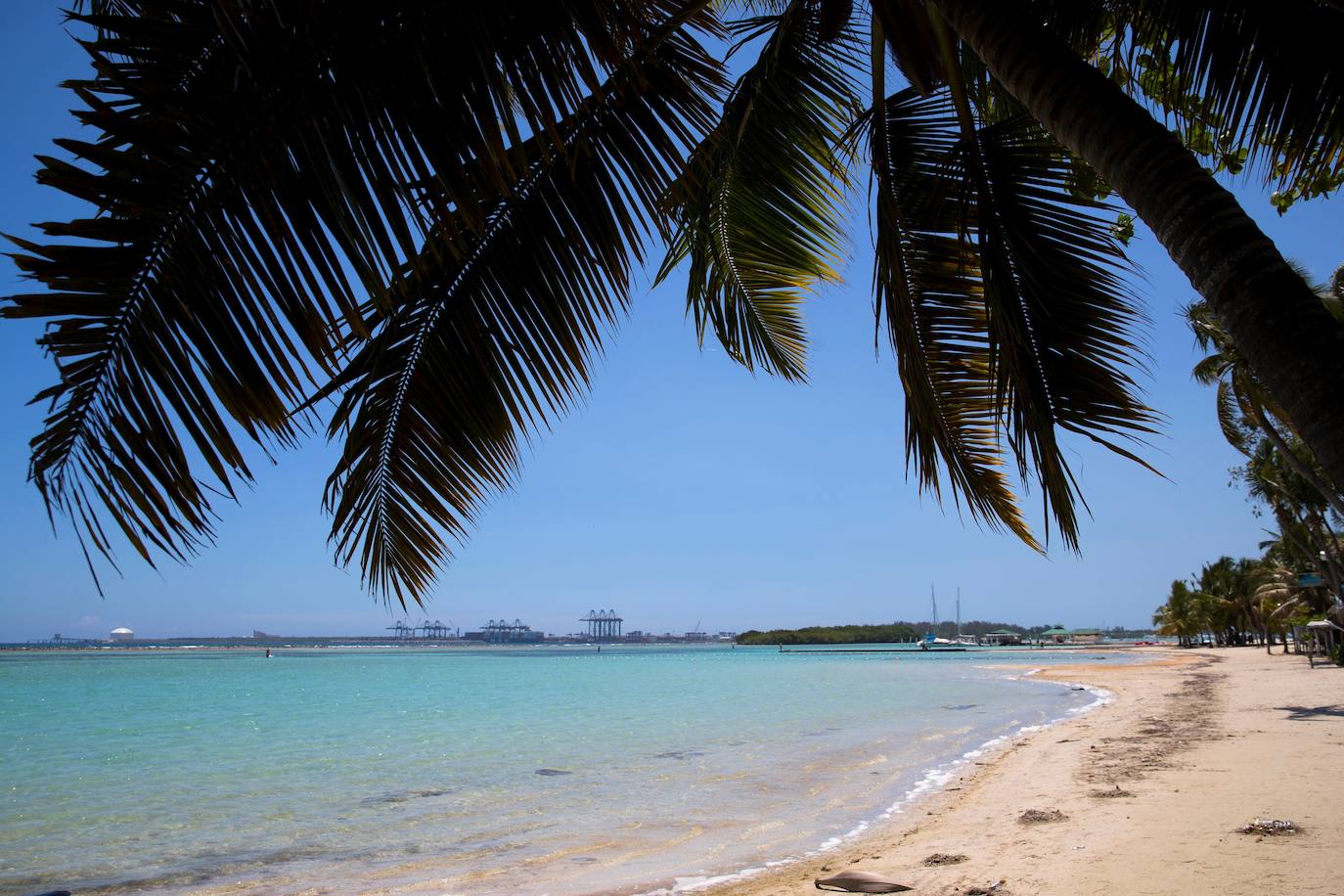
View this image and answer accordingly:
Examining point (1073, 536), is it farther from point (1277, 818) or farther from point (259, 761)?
point (259, 761)

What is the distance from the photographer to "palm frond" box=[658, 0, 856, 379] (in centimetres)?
320

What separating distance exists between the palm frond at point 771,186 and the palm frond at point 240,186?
113 centimetres

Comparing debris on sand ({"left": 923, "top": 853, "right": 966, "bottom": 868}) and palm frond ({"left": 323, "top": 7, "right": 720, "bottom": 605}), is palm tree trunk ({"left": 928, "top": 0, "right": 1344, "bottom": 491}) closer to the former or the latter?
palm frond ({"left": 323, "top": 7, "right": 720, "bottom": 605})

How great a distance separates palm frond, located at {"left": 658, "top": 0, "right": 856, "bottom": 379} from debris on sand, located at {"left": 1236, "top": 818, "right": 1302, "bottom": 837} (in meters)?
4.52

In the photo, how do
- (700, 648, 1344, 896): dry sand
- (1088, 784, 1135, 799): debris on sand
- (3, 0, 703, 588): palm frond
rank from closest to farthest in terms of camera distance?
(3, 0, 703, 588): palm frond → (700, 648, 1344, 896): dry sand → (1088, 784, 1135, 799): debris on sand

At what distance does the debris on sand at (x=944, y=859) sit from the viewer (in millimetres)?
5489

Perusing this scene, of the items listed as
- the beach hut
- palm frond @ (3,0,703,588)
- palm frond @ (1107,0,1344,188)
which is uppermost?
palm frond @ (1107,0,1344,188)

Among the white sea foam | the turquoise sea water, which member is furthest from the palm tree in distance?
the turquoise sea water

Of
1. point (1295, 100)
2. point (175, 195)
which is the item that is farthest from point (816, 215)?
point (175, 195)

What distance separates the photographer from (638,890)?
578 centimetres

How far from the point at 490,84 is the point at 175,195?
66 centimetres

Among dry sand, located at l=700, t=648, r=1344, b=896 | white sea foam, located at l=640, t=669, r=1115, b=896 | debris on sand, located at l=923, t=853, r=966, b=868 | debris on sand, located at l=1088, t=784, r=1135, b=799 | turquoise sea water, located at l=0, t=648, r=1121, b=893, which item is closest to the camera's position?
dry sand, located at l=700, t=648, r=1344, b=896

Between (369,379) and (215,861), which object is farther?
(215,861)

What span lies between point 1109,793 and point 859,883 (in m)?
→ 3.69
